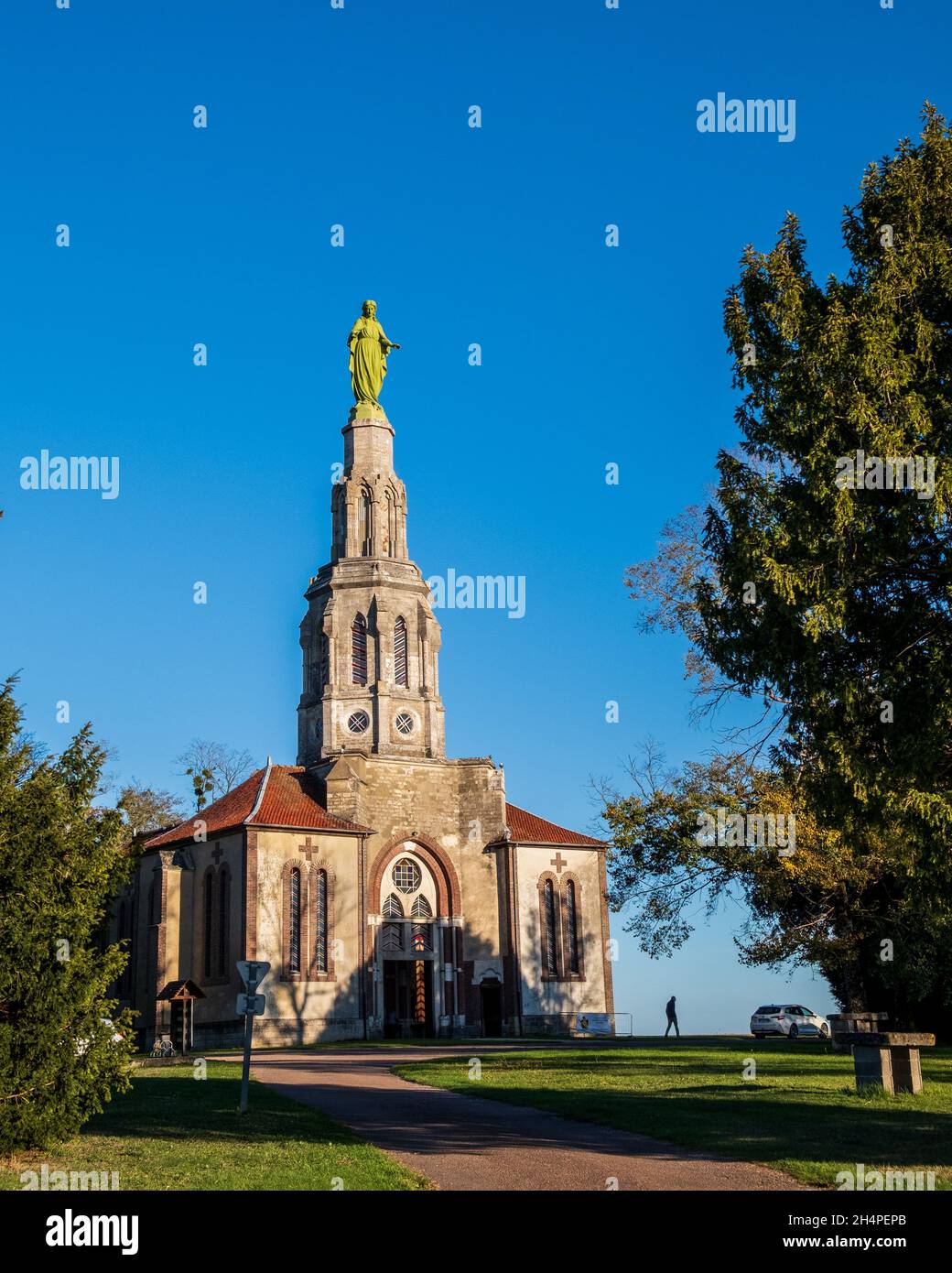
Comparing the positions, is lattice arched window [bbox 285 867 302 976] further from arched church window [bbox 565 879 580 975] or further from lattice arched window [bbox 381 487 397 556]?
lattice arched window [bbox 381 487 397 556]

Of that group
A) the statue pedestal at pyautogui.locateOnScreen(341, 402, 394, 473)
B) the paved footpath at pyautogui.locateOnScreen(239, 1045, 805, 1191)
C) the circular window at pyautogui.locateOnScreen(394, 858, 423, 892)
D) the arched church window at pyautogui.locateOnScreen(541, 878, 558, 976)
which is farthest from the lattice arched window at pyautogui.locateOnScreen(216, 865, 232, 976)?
the paved footpath at pyautogui.locateOnScreen(239, 1045, 805, 1191)

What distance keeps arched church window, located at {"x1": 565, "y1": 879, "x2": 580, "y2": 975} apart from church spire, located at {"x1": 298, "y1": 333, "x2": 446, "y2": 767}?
757 cm

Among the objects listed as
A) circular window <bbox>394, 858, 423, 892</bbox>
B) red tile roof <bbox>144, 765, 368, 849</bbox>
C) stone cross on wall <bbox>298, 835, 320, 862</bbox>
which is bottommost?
circular window <bbox>394, 858, 423, 892</bbox>

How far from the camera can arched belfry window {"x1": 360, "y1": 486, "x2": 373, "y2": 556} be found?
5553 cm

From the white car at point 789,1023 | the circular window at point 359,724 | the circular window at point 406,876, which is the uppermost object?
the circular window at point 359,724

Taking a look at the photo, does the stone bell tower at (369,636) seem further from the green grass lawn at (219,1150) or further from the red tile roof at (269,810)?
the green grass lawn at (219,1150)

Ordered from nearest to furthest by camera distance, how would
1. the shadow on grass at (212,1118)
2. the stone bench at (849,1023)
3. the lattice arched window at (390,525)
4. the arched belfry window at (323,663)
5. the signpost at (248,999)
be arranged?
the shadow on grass at (212,1118)
the signpost at (248,999)
the stone bench at (849,1023)
the arched belfry window at (323,663)
the lattice arched window at (390,525)

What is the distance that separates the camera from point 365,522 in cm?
5597

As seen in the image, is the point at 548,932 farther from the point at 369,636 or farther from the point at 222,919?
the point at 369,636

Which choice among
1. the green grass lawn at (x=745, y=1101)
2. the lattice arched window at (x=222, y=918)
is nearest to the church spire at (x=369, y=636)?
the lattice arched window at (x=222, y=918)

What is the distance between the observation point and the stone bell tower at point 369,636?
52594mm

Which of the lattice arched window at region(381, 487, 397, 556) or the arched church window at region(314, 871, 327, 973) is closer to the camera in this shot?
the arched church window at region(314, 871, 327, 973)

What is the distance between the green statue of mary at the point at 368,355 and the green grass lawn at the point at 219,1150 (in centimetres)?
Result: 3927
